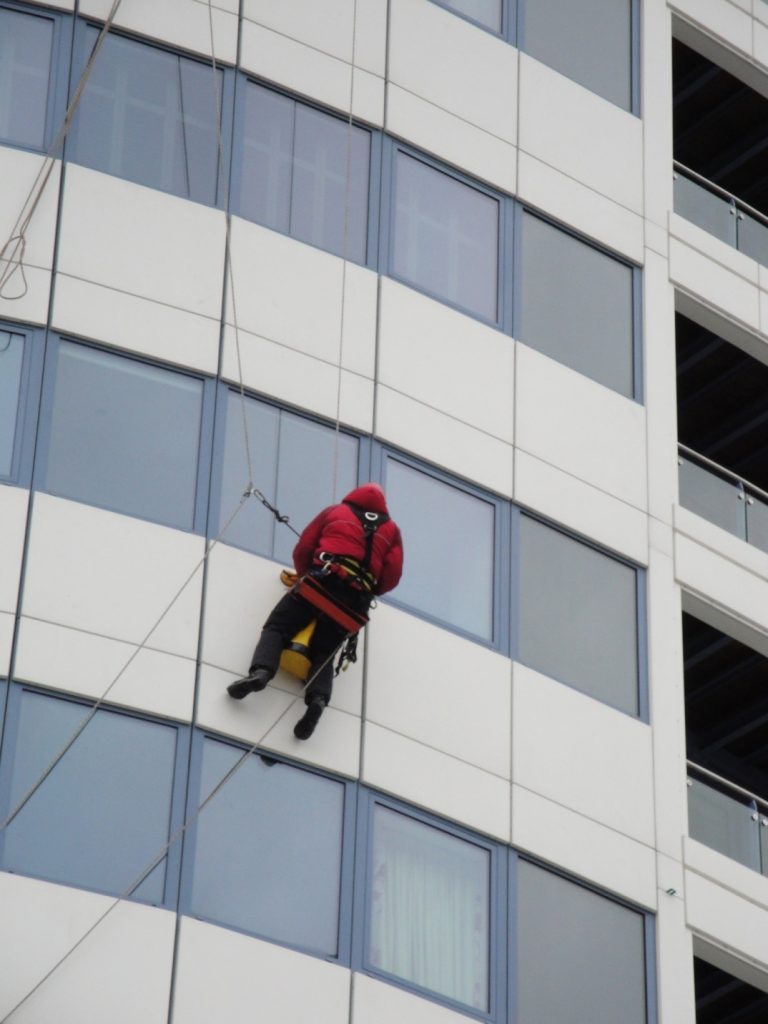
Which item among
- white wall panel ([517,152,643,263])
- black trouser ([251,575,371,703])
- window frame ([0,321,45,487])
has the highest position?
white wall panel ([517,152,643,263])

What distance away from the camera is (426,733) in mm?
20766

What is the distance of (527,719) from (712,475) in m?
4.89

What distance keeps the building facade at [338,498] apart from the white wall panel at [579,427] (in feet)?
0.13

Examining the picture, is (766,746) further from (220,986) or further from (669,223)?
(220,986)

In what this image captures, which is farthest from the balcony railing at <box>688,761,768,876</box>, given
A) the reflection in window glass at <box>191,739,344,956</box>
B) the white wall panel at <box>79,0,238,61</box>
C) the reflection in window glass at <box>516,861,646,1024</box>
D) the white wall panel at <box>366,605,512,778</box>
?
the white wall panel at <box>79,0,238,61</box>

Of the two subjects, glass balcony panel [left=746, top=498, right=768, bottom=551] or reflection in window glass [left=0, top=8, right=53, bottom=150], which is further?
glass balcony panel [left=746, top=498, right=768, bottom=551]

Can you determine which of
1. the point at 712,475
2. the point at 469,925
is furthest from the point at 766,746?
the point at 469,925

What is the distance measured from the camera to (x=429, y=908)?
20.4 metres

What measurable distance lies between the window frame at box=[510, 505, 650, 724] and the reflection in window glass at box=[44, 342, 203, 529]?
134 inches

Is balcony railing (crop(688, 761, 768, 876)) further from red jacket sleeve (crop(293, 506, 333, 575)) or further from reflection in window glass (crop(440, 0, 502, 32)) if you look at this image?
reflection in window glass (crop(440, 0, 502, 32))

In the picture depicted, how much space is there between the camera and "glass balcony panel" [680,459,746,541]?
24766 millimetres

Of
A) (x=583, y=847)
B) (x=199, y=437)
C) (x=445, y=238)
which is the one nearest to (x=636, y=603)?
(x=583, y=847)

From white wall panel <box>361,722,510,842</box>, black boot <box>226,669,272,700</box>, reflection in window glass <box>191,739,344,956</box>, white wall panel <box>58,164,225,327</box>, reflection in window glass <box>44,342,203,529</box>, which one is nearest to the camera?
reflection in window glass <box>191,739,344,956</box>

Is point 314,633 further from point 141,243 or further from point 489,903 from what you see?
point 141,243
